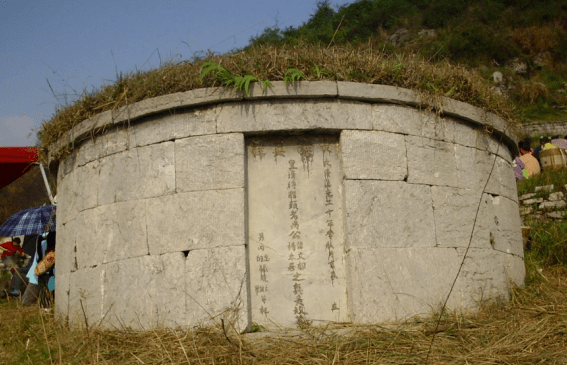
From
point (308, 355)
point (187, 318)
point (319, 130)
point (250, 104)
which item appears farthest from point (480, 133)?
point (187, 318)

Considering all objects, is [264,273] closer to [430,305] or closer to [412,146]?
[430,305]

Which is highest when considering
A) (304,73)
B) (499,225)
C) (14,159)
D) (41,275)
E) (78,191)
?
(14,159)

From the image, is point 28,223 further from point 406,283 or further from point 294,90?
point 406,283

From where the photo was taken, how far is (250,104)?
5.15 metres

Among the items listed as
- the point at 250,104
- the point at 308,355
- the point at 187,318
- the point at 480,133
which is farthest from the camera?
the point at 480,133

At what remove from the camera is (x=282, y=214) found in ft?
16.8

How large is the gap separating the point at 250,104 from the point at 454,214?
225 cm

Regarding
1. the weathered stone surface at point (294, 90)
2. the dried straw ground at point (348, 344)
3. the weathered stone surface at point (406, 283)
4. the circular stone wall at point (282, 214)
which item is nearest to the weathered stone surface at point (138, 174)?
the circular stone wall at point (282, 214)

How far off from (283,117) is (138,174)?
1.50m

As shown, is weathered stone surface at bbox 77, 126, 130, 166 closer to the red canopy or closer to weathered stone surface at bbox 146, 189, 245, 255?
weathered stone surface at bbox 146, 189, 245, 255

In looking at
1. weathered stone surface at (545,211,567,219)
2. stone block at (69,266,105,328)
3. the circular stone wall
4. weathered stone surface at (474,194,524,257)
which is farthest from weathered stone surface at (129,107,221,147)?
weathered stone surface at (545,211,567,219)

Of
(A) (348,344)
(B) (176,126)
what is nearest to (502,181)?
(A) (348,344)

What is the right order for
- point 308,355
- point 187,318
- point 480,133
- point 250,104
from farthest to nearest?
1. point 480,133
2. point 250,104
3. point 187,318
4. point 308,355

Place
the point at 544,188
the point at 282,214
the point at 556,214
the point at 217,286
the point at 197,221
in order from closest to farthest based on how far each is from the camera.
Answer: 1. the point at 217,286
2. the point at 197,221
3. the point at 282,214
4. the point at 556,214
5. the point at 544,188
